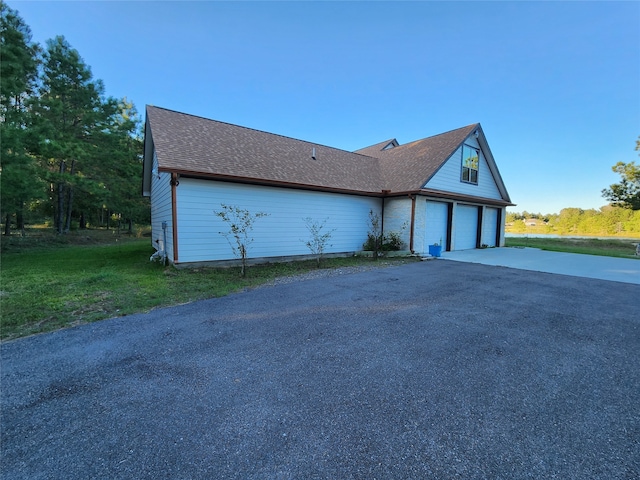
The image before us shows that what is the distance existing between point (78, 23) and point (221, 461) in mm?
14642

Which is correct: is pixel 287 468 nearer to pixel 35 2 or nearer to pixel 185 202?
pixel 185 202

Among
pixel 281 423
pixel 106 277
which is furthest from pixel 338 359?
pixel 106 277

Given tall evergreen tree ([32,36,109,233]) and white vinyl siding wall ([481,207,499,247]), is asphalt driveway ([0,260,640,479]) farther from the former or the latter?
tall evergreen tree ([32,36,109,233])

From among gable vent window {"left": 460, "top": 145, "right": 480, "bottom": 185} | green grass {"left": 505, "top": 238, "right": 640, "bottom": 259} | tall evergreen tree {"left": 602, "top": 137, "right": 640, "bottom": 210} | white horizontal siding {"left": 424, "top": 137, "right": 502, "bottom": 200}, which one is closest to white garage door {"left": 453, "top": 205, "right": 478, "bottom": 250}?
white horizontal siding {"left": 424, "top": 137, "right": 502, "bottom": 200}

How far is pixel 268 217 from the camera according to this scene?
937 centimetres

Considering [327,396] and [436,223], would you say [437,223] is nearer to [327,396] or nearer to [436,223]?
[436,223]

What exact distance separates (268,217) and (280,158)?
3.21 m

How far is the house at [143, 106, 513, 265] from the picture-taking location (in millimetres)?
8164

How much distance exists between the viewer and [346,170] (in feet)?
42.9

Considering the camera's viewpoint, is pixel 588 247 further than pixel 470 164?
Yes

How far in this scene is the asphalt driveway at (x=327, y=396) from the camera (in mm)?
1620

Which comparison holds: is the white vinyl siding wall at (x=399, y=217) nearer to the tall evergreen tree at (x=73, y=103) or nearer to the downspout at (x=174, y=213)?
the downspout at (x=174, y=213)

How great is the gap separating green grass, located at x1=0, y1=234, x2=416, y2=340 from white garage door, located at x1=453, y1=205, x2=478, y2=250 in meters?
7.32

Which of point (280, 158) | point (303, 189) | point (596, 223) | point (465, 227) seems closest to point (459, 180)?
point (465, 227)
